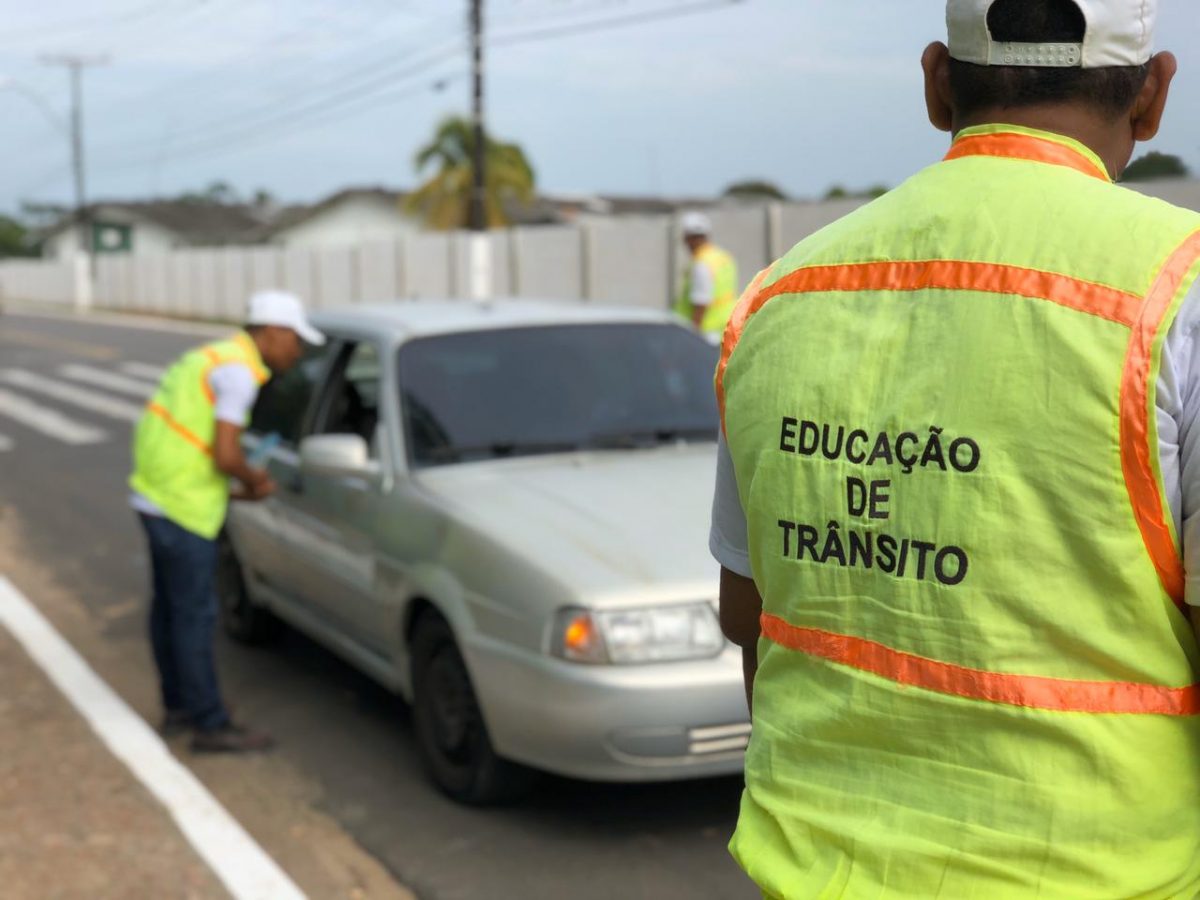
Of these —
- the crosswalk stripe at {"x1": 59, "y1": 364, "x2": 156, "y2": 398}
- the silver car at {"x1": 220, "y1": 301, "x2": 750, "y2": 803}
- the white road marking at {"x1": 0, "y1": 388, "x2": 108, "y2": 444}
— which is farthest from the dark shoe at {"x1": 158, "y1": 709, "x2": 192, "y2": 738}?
the crosswalk stripe at {"x1": 59, "y1": 364, "x2": 156, "y2": 398}

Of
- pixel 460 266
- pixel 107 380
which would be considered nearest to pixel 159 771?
pixel 107 380

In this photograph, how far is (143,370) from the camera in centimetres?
2491

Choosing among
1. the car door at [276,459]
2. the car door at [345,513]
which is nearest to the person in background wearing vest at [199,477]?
the car door at [345,513]

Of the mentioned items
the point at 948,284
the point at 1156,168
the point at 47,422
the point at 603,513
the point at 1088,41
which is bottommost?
the point at 47,422

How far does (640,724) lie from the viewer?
4.41m

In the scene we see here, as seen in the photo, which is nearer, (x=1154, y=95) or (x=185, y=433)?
(x=1154, y=95)

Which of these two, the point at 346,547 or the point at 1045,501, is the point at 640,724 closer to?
the point at 346,547

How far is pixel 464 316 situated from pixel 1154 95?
4.78 m

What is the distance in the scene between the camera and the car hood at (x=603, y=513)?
455cm

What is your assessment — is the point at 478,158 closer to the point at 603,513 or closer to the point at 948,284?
the point at 603,513

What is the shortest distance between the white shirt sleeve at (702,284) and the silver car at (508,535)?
4.28 metres

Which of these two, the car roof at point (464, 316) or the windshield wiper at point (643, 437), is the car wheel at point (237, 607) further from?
the windshield wiper at point (643, 437)

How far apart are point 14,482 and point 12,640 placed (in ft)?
20.3

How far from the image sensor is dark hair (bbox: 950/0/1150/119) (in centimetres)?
149
